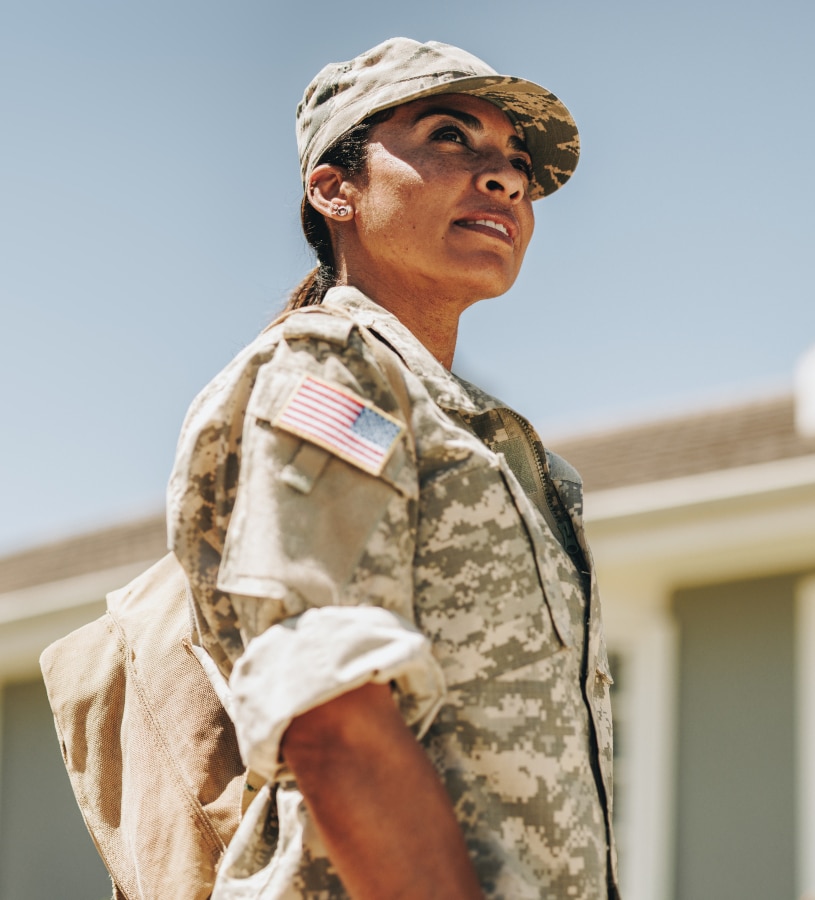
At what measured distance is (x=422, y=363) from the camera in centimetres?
189

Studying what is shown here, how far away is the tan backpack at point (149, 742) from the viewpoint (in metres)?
2.00

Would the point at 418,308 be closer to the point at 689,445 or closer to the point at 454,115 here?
the point at 454,115

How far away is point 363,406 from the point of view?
65.8 inches

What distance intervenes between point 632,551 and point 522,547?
4660 mm

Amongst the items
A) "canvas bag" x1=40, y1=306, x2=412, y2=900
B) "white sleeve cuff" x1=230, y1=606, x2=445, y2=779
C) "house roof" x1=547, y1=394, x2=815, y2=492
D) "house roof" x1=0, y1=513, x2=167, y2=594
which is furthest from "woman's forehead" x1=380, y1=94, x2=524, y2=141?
"house roof" x1=0, y1=513, x2=167, y2=594

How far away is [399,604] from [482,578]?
0.48 ft

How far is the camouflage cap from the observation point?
217 cm

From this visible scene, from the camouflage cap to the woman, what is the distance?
347 mm

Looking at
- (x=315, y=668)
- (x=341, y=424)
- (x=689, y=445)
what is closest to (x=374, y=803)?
(x=315, y=668)

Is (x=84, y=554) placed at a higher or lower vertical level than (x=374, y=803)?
lower

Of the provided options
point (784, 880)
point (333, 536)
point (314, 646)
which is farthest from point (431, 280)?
point (784, 880)

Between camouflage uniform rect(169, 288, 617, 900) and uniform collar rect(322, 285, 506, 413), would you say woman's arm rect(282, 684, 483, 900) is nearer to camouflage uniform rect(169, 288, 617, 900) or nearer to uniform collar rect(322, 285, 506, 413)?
camouflage uniform rect(169, 288, 617, 900)

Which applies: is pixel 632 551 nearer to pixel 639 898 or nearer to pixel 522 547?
pixel 639 898

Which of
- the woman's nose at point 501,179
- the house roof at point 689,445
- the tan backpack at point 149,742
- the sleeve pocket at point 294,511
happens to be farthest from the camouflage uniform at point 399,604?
the house roof at point 689,445
